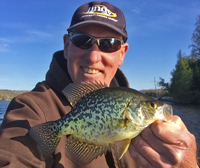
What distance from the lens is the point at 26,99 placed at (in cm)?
273

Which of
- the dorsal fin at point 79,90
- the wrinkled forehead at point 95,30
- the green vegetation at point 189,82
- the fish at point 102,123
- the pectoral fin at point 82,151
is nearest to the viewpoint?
the fish at point 102,123

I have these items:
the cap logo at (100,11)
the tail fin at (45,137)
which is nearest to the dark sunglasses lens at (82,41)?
the cap logo at (100,11)

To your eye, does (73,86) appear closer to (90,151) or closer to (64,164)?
(90,151)

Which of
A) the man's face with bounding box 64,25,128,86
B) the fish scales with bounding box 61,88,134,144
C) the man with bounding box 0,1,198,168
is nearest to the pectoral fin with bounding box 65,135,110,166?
the fish scales with bounding box 61,88,134,144

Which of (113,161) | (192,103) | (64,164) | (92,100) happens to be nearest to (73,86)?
(92,100)

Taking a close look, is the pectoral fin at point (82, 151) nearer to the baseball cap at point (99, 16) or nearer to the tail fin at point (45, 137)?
the tail fin at point (45, 137)

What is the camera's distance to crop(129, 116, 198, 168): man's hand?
198 centimetres

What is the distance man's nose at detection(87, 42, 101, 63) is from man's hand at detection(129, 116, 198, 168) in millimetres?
1602

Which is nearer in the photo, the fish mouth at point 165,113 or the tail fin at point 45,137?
the fish mouth at point 165,113

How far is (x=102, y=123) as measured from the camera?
1.94 meters

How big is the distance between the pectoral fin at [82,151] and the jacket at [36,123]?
450 mm

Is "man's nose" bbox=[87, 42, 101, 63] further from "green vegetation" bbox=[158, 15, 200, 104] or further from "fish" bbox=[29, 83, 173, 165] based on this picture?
"green vegetation" bbox=[158, 15, 200, 104]

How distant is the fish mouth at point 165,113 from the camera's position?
2.00m

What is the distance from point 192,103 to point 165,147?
35815 millimetres
